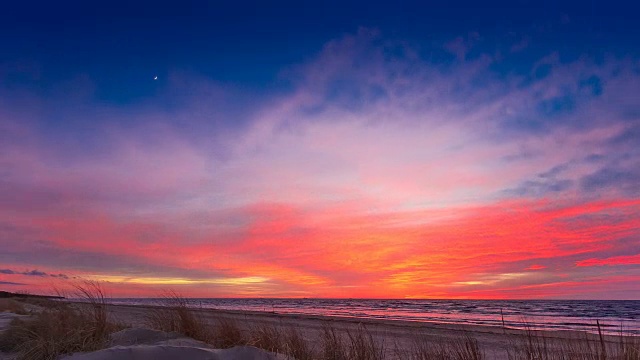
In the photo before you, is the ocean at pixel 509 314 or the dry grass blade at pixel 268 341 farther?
the ocean at pixel 509 314

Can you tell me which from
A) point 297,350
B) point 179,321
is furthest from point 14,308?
point 297,350

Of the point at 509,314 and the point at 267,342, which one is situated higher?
the point at 267,342

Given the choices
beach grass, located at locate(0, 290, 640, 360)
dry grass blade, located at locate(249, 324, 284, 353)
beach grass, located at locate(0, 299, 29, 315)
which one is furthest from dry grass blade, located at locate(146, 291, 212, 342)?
beach grass, located at locate(0, 299, 29, 315)

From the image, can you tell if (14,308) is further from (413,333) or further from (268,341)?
(268,341)

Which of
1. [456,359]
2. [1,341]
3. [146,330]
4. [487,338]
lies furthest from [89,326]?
[487,338]

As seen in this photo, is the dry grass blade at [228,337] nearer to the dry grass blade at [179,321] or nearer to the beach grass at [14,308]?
the dry grass blade at [179,321]

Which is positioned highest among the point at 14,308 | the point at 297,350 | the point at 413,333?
the point at 14,308

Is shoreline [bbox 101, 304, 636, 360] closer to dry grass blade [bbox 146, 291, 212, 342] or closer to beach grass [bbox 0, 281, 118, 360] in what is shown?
dry grass blade [bbox 146, 291, 212, 342]

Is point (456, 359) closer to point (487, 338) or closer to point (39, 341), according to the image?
point (39, 341)

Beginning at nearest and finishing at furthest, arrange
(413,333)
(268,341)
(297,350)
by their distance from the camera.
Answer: (297,350)
(268,341)
(413,333)

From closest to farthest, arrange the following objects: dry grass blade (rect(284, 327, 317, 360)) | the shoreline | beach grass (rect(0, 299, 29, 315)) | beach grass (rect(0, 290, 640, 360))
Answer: beach grass (rect(0, 290, 640, 360)) < dry grass blade (rect(284, 327, 317, 360)) < the shoreline < beach grass (rect(0, 299, 29, 315))

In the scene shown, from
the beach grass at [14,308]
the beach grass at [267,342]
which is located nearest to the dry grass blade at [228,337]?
the beach grass at [267,342]

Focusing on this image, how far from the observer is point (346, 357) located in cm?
658

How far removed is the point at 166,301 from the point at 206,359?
6302 millimetres
